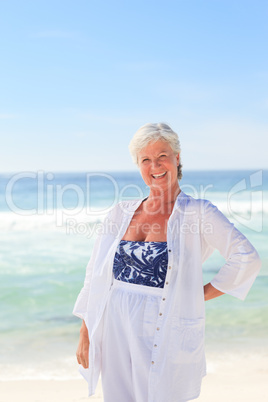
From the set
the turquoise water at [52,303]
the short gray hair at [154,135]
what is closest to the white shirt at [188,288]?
the short gray hair at [154,135]

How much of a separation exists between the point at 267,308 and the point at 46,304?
3067 millimetres

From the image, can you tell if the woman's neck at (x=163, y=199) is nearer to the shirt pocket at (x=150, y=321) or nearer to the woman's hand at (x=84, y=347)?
the shirt pocket at (x=150, y=321)

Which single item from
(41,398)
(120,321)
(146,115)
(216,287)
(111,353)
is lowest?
(41,398)

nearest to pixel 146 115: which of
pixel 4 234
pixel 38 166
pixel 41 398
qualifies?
pixel 38 166

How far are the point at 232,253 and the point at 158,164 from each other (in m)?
0.53

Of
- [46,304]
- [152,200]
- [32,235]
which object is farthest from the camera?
[32,235]

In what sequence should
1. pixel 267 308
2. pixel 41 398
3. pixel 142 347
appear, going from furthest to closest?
1. pixel 267 308
2. pixel 41 398
3. pixel 142 347

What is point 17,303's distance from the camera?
682cm

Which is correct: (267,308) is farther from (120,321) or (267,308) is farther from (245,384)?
(120,321)

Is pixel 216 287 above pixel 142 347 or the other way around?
above

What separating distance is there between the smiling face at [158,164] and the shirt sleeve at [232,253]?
263 millimetres

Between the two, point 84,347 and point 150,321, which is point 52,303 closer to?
point 84,347

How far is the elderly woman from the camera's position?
6.47 feet

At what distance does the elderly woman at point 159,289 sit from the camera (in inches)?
77.6
